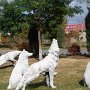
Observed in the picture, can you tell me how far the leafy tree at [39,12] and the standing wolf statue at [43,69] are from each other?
581 cm

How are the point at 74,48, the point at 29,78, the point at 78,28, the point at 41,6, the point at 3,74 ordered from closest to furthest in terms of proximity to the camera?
the point at 29,78
the point at 3,74
the point at 41,6
the point at 74,48
the point at 78,28

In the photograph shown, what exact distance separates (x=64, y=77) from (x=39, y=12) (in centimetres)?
503

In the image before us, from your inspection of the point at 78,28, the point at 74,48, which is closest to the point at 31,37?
the point at 74,48

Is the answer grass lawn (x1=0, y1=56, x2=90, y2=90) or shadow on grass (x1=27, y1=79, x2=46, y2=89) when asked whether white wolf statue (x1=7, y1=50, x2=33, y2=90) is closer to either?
grass lawn (x1=0, y1=56, x2=90, y2=90)

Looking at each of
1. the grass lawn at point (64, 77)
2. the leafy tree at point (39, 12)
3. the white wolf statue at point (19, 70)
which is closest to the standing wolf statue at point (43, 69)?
the grass lawn at point (64, 77)

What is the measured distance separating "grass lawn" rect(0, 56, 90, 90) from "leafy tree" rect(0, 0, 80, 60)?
7.96ft

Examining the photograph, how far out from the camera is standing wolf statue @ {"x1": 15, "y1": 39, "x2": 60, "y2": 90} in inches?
444

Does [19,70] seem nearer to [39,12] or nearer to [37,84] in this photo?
[37,84]

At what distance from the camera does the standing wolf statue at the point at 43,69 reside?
37.0ft

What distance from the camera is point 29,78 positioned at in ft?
37.0

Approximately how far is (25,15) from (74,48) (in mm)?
4803

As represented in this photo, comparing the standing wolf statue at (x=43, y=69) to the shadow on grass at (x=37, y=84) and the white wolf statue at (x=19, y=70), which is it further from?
the white wolf statue at (x=19, y=70)

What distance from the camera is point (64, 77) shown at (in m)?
13.6

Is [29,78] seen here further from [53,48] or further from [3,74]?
[3,74]
